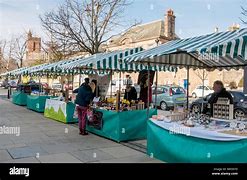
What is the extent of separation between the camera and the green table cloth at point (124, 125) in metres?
7.64

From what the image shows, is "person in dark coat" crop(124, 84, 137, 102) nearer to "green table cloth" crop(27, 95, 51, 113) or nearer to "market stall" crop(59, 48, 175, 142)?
"market stall" crop(59, 48, 175, 142)

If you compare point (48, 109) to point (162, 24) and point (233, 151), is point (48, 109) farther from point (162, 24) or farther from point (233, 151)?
point (162, 24)

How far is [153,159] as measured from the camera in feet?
19.7

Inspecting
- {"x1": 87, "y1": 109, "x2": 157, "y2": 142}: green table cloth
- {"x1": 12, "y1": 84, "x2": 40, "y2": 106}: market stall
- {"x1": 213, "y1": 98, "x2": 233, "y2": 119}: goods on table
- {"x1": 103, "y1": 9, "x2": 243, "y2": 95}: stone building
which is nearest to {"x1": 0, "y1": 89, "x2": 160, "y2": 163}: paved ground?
{"x1": 87, "y1": 109, "x2": 157, "y2": 142}: green table cloth

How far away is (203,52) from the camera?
4.72 m

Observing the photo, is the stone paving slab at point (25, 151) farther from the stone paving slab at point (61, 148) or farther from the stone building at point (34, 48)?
the stone building at point (34, 48)

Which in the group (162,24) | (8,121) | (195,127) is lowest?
(8,121)

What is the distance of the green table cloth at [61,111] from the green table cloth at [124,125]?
291cm

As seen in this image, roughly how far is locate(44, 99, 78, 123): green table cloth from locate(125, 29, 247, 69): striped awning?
444 cm

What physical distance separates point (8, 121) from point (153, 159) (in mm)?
7598

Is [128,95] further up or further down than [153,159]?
further up

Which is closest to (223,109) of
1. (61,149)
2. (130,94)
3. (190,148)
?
(190,148)
